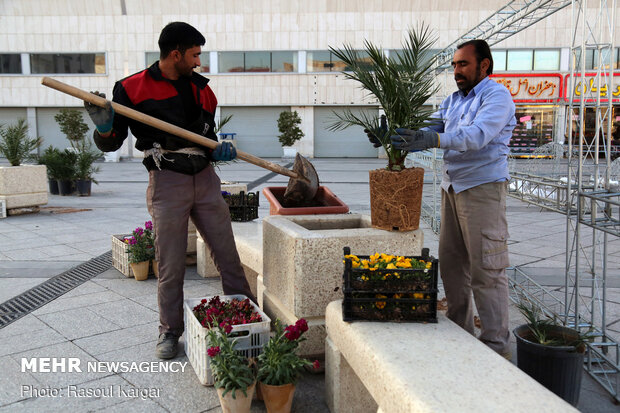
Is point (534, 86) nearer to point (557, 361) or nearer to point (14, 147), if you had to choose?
point (14, 147)

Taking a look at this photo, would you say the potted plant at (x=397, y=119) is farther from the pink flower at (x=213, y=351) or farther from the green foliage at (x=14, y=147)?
the green foliage at (x=14, y=147)

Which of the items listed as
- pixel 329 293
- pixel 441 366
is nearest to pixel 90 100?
pixel 329 293

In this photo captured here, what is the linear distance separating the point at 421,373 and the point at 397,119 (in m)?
1.63

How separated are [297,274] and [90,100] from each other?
149cm

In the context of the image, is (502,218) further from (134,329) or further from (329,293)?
(134,329)

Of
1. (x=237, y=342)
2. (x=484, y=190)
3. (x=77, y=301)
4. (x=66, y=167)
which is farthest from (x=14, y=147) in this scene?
(x=484, y=190)

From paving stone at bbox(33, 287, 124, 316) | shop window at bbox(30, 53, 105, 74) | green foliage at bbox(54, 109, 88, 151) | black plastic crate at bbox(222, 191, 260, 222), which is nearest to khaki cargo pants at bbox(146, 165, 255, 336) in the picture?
paving stone at bbox(33, 287, 124, 316)

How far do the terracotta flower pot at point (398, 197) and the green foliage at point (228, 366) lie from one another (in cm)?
111

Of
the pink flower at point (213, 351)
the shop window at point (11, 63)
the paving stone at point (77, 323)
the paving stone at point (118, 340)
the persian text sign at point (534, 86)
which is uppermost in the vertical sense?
the shop window at point (11, 63)

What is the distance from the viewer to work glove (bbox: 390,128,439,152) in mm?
2785

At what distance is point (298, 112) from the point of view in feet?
93.7

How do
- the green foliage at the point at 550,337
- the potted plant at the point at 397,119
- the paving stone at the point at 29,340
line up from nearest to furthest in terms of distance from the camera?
1. the green foliage at the point at 550,337
2. the potted plant at the point at 397,119
3. the paving stone at the point at 29,340

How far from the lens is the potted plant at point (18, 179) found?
8766 mm

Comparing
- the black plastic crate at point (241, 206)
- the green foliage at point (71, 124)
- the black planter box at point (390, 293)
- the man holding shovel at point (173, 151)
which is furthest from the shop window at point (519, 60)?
the black planter box at point (390, 293)
